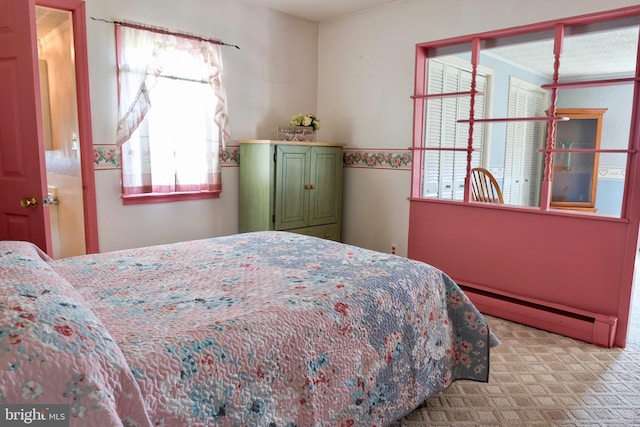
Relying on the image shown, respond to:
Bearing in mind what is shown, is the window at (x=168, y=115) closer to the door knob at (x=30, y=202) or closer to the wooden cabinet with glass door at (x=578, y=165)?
the door knob at (x=30, y=202)

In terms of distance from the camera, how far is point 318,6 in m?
3.99

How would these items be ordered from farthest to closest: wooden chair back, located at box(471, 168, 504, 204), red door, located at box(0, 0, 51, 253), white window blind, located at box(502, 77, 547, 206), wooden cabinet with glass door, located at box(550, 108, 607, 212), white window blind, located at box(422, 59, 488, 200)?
wooden cabinet with glass door, located at box(550, 108, 607, 212)
white window blind, located at box(502, 77, 547, 206)
white window blind, located at box(422, 59, 488, 200)
wooden chair back, located at box(471, 168, 504, 204)
red door, located at box(0, 0, 51, 253)

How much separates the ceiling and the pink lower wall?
185 centimetres

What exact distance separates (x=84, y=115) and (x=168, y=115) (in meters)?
0.60

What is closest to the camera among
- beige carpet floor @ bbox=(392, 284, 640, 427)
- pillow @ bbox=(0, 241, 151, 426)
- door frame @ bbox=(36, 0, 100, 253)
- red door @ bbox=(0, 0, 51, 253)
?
pillow @ bbox=(0, 241, 151, 426)

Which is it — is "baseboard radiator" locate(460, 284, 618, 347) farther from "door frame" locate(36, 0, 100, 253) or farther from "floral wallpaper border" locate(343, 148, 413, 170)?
"door frame" locate(36, 0, 100, 253)

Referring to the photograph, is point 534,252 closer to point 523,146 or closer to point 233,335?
point 233,335

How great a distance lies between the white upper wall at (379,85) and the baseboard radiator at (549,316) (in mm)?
881

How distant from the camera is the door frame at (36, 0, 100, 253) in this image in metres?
2.99

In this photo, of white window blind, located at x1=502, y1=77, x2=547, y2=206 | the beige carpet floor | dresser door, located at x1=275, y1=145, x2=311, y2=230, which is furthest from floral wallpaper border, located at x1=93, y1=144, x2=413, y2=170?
white window blind, located at x1=502, y1=77, x2=547, y2=206

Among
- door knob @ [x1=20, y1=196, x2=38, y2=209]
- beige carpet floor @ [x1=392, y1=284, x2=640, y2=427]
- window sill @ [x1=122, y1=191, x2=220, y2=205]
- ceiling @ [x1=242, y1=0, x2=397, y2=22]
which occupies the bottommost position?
beige carpet floor @ [x1=392, y1=284, x2=640, y2=427]

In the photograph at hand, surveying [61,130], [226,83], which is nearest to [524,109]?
[226,83]

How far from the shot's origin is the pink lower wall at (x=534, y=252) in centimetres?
280

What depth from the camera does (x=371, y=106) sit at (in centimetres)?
410
